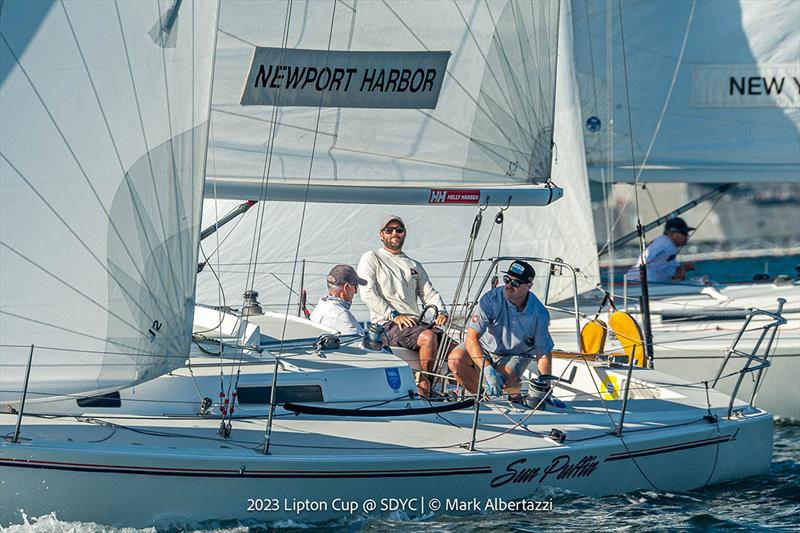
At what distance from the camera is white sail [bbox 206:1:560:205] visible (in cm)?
801

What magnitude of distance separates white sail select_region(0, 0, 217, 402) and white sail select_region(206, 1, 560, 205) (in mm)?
1164

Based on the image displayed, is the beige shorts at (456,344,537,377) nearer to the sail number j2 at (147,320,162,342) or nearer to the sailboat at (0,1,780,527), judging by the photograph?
the sailboat at (0,1,780,527)

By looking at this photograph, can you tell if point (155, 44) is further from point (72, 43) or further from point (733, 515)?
point (733, 515)

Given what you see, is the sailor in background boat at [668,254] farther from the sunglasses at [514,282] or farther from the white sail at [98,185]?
the white sail at [98,185]

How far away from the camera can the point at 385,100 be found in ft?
27.1

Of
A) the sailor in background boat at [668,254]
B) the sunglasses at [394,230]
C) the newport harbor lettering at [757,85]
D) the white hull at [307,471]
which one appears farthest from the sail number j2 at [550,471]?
the newport harbor lettering at [757,85]

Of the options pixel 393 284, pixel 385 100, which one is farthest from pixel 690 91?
pixel 385 100

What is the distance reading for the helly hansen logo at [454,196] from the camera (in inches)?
332

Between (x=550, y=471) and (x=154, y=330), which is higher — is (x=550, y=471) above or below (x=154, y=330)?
below

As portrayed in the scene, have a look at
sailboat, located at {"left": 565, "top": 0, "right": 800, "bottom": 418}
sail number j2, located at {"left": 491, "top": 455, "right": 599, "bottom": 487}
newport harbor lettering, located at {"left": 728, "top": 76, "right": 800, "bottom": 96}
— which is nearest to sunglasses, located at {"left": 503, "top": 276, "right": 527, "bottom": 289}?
sail number j2, located at {"left": 491, "top": 455, "right": 599, "bottom": 487}

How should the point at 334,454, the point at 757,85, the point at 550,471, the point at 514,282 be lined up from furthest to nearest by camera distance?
the point at 757,85 → the point at 514,282 → the point at 550,471 → the point at 334,454

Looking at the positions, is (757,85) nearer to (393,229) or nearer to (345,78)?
(393,229)

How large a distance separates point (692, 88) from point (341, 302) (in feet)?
22.8

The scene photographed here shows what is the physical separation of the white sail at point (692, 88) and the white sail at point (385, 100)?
531 centimetres
